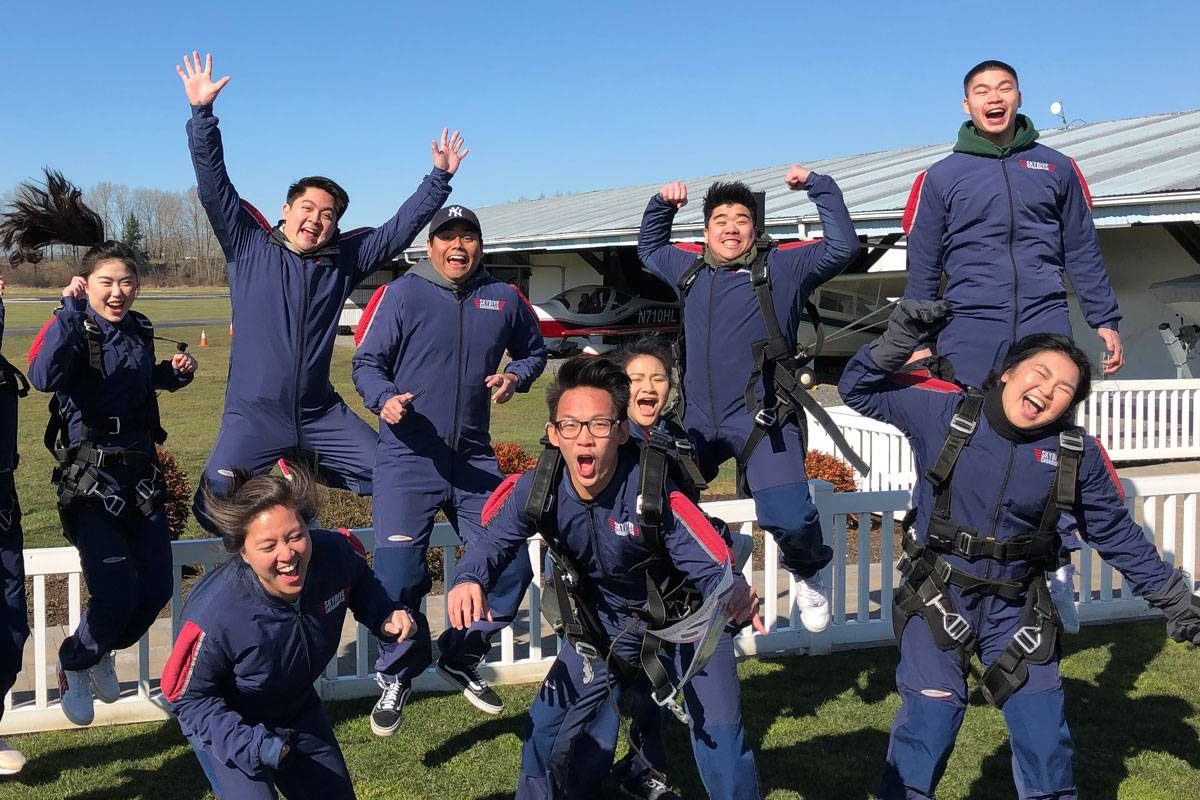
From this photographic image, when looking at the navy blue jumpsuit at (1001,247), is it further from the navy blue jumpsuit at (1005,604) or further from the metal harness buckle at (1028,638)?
the metal harness buckle at (1028,638)

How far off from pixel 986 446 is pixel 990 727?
234cm

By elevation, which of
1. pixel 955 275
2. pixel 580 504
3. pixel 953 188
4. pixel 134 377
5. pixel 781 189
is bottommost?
pixel 580 504

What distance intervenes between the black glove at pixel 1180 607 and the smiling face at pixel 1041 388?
2.31 feet

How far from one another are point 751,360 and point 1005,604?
1.82 meters

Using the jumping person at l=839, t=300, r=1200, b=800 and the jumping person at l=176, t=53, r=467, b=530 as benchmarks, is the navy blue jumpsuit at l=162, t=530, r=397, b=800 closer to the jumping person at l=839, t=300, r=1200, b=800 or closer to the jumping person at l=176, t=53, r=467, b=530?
the jumping person at l=176, t=53, r=467, b=530

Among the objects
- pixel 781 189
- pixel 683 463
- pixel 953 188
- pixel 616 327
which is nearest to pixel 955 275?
pixel 953 188

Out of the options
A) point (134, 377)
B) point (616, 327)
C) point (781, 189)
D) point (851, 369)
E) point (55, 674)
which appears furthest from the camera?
point (616, 327)

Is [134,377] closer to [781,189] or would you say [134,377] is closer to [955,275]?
[955,275]

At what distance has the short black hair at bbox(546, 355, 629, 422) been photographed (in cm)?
407

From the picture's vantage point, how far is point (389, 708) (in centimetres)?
547

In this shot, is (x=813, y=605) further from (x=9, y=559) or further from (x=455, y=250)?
(x=9, y=559)

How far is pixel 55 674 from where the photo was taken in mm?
6410

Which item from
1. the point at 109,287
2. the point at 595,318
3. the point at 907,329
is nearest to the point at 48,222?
the point at 109,287

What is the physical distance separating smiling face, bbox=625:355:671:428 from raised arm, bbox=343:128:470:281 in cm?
153
